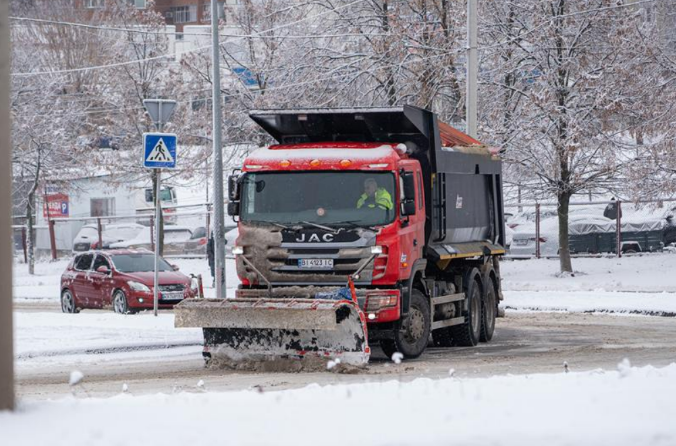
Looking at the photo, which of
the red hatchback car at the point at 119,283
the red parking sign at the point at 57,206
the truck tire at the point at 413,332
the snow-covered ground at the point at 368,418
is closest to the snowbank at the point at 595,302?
the red hatchback car at the point at 119,283

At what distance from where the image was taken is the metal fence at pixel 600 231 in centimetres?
3738

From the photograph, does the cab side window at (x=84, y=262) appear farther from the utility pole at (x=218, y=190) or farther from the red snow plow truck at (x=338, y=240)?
the red snow plow truck at (x=338, y=240)

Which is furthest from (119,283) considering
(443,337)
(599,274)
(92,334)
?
(599,274)

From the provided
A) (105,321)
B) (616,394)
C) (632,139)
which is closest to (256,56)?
(632,139)

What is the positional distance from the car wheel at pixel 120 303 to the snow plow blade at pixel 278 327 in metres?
11.2

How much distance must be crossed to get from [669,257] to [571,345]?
20231mm

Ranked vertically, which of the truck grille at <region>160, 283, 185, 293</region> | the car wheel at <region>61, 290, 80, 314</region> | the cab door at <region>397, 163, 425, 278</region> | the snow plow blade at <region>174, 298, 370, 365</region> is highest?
the cab door at <region>397, 163, 425, 278</region>

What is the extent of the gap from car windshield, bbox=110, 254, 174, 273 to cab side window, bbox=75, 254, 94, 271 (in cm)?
86

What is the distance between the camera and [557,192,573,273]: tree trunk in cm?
3244

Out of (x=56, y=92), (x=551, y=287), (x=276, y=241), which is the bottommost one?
(x=551, y=287)

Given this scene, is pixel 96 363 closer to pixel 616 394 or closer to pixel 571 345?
pixel 571 345

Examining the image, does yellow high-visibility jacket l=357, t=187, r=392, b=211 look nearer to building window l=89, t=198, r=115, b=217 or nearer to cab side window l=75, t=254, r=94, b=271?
cab side window l=75, t=254, r=94, b=271

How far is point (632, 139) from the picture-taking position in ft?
110

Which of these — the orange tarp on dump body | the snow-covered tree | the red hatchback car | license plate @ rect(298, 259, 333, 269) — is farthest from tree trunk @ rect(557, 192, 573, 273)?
license plate @ rect(298, 259, 333, 269)
